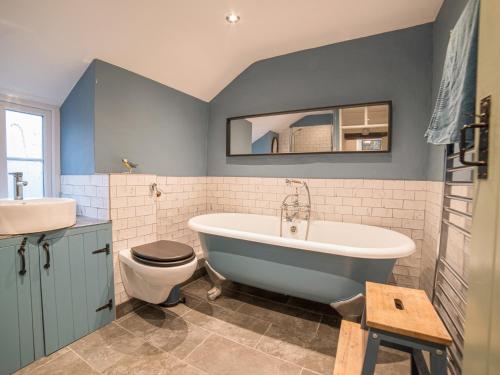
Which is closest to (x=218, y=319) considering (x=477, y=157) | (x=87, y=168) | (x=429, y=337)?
(x=429, y=337)

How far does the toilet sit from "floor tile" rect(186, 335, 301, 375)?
508 mm

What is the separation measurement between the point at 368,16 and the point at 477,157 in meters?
2.02

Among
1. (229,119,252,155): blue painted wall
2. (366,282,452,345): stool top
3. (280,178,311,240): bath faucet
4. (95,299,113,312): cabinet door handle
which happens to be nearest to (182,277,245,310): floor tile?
(95,299,113,312): cabinet door handle

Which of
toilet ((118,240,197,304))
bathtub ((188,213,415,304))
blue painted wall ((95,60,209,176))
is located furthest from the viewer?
blue painted wall ((95,60,209,176))

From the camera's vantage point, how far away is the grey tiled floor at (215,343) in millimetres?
1521

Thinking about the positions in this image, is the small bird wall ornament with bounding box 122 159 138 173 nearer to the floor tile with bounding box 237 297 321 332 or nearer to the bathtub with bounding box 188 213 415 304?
the bathtub with bounding box 188 213 415 304

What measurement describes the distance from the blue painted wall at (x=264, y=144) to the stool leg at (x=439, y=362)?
230 cm

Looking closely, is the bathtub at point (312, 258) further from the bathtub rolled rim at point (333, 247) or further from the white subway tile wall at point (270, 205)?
the white subway tile wall at point (270, 205)

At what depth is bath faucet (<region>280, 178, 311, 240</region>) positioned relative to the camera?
268cm

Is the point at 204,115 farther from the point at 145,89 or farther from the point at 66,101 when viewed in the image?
the point at 66,101

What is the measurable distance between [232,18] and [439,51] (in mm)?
1770

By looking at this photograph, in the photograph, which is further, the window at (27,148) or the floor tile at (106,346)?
the window at (27,148)

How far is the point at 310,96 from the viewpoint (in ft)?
8.82

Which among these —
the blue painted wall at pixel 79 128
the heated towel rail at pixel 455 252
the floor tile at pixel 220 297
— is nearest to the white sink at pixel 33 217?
the blue painted wall at pixel 79 128
